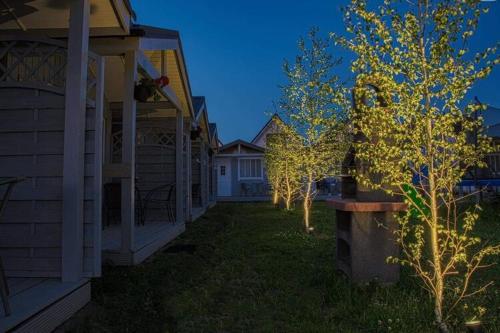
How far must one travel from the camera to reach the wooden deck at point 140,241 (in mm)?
4969

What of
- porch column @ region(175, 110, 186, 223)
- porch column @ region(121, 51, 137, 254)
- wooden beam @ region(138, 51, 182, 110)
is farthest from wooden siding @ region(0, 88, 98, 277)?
porch column @ region(175, 110, 186, 223)

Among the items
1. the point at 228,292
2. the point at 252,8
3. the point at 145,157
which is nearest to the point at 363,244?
the point at 228,292

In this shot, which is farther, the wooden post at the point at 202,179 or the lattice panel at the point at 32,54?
the wooden post at the point at 202,179

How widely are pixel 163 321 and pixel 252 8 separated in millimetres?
124782

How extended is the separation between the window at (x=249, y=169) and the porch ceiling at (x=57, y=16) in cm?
2112

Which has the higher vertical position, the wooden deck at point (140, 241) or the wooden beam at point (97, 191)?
the wooden beam at point (97, 191)

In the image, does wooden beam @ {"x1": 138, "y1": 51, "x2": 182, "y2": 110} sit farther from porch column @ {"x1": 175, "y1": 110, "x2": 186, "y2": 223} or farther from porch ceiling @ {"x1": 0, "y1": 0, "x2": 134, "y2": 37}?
porch ceiling @ {"x1": 0, "y1": 0, "x2": 134, "y2": 37}

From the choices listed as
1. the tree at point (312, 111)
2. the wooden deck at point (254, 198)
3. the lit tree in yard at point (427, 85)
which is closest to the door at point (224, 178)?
the wooden deck at point (254, 198)

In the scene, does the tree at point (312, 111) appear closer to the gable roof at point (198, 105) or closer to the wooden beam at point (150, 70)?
the wooden beam at point (150, 70)

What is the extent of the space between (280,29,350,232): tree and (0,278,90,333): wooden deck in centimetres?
574

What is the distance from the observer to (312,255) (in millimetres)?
5969

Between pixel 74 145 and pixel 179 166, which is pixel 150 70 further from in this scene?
pixel 74 145

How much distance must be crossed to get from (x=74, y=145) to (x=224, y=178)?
23.1 metres

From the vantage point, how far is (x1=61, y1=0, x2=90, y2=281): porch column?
10.9ft
